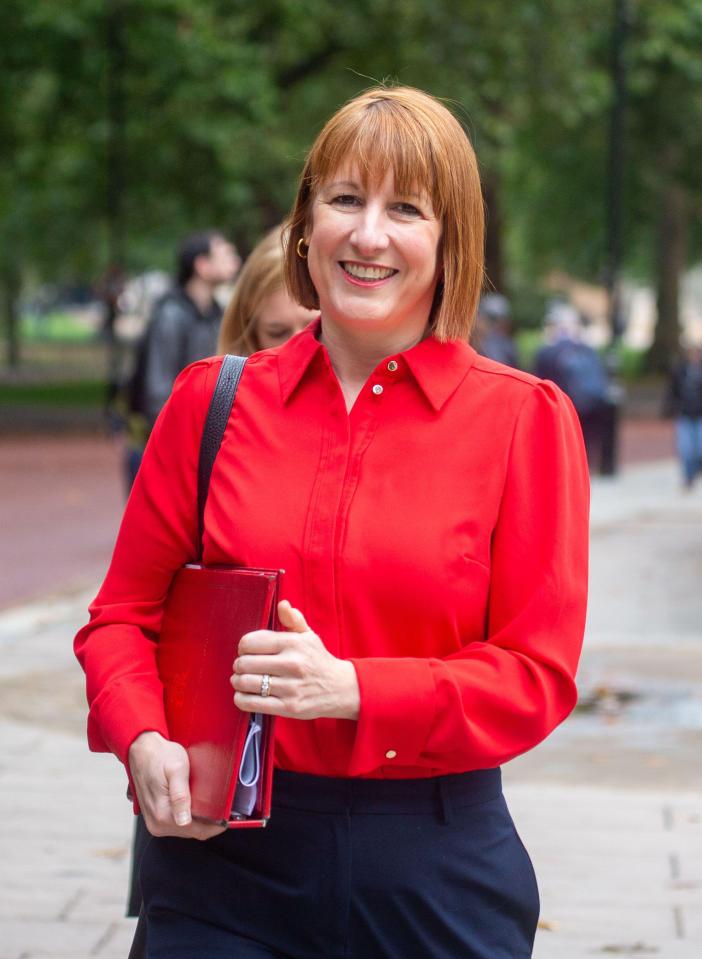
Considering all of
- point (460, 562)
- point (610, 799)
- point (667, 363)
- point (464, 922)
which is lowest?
point (667, 363)

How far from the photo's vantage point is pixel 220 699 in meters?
2.23

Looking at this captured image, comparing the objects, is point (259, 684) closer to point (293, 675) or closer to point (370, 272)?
point (293, 675)

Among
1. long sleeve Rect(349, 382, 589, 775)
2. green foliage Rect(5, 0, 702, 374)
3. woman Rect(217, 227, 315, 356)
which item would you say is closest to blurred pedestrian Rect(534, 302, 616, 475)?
green foliage Rect(5, 0, 702, 374)

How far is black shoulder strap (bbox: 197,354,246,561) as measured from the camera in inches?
93.1

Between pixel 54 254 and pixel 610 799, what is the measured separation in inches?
1522

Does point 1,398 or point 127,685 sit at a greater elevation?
point 127,685

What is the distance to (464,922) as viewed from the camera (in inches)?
89.7

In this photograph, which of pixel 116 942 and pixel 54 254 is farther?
pixel 54 254

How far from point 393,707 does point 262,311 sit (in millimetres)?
1995

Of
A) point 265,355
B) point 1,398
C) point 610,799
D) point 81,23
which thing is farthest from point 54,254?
point 265,355

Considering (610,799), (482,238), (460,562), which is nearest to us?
(460,562)

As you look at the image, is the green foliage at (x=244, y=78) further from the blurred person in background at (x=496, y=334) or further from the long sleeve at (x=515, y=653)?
the long sleeve at (x=515, y=653)

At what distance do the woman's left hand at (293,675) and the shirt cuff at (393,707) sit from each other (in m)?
0.02

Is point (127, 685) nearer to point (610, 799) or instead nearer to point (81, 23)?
point (610, 799)
